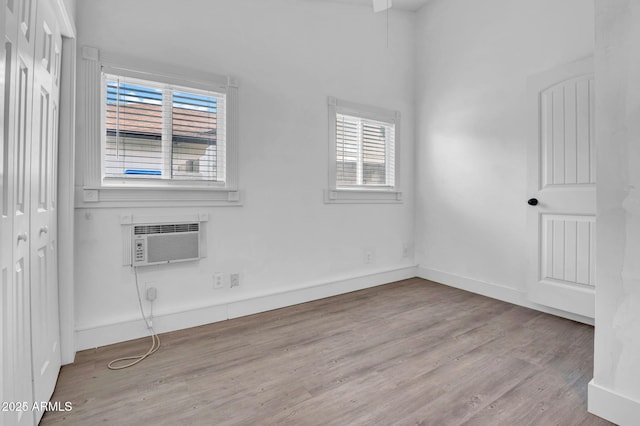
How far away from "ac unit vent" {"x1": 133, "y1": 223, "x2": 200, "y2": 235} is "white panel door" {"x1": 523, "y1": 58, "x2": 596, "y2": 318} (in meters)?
2.98

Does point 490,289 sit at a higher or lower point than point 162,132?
lower

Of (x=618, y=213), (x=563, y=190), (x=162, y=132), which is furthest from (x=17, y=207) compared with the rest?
(x=563, y=190)

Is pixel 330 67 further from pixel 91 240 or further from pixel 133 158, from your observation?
pixel 91 240

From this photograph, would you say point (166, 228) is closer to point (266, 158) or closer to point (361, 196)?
point (266, 158)

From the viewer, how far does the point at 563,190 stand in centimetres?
266

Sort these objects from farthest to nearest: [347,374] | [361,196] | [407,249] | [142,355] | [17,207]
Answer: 1. [407,249]
2. [361,196]
3. [142,355]
4. [347,374]
5. [17,207]

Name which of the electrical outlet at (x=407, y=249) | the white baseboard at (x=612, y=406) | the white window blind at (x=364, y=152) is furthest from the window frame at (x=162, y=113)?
the white baseboard at (x=612, y=406)

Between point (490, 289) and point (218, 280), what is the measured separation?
275 centimetres

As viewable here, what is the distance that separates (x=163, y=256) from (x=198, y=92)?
4.48ft

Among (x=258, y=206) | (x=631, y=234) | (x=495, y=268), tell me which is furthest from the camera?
(x=495, y=268)

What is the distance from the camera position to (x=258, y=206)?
2906 mm

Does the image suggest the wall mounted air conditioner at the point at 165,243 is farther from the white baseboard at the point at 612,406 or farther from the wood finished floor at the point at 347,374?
the white baseboard at the point at 612,406

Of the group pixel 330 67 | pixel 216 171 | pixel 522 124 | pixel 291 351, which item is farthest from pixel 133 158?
pixel 522 124

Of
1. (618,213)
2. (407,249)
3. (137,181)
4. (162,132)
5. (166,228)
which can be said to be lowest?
(407,249)
